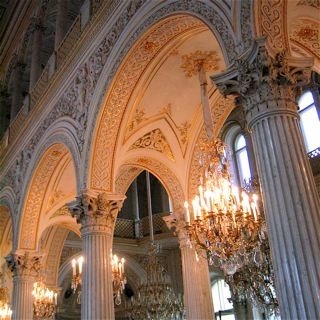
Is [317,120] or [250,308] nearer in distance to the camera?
[317,120]

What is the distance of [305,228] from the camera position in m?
4.49

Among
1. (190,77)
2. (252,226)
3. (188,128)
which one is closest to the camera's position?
(252,226)

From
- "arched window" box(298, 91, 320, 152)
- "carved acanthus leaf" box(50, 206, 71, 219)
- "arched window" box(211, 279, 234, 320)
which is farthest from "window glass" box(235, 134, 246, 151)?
"carved acanthus leaf" box(50, 206, 71, 219)

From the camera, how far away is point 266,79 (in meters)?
5.17

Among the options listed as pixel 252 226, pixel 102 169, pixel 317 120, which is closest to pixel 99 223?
pixel 102 169

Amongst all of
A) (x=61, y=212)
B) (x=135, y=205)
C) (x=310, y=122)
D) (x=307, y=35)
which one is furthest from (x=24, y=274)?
(x=307, y=35)

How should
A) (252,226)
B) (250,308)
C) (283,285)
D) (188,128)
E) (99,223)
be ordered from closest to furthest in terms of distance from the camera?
(283,285) → (252,226) → (99,223) → (188,128) → (250,308)

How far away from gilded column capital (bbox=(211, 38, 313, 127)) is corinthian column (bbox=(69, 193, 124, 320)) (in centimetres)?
426

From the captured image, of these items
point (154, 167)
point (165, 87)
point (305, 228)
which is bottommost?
point (305, 228)

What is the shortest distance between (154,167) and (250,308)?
6391mm

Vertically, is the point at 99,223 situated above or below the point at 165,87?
below

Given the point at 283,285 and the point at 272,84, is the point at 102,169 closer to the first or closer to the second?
the point at 272,84

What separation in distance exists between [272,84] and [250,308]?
10.9 metres

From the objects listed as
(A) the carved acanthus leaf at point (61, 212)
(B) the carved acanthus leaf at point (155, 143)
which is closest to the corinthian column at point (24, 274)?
(A) the carved acanthus leaf at point (61, 212)
